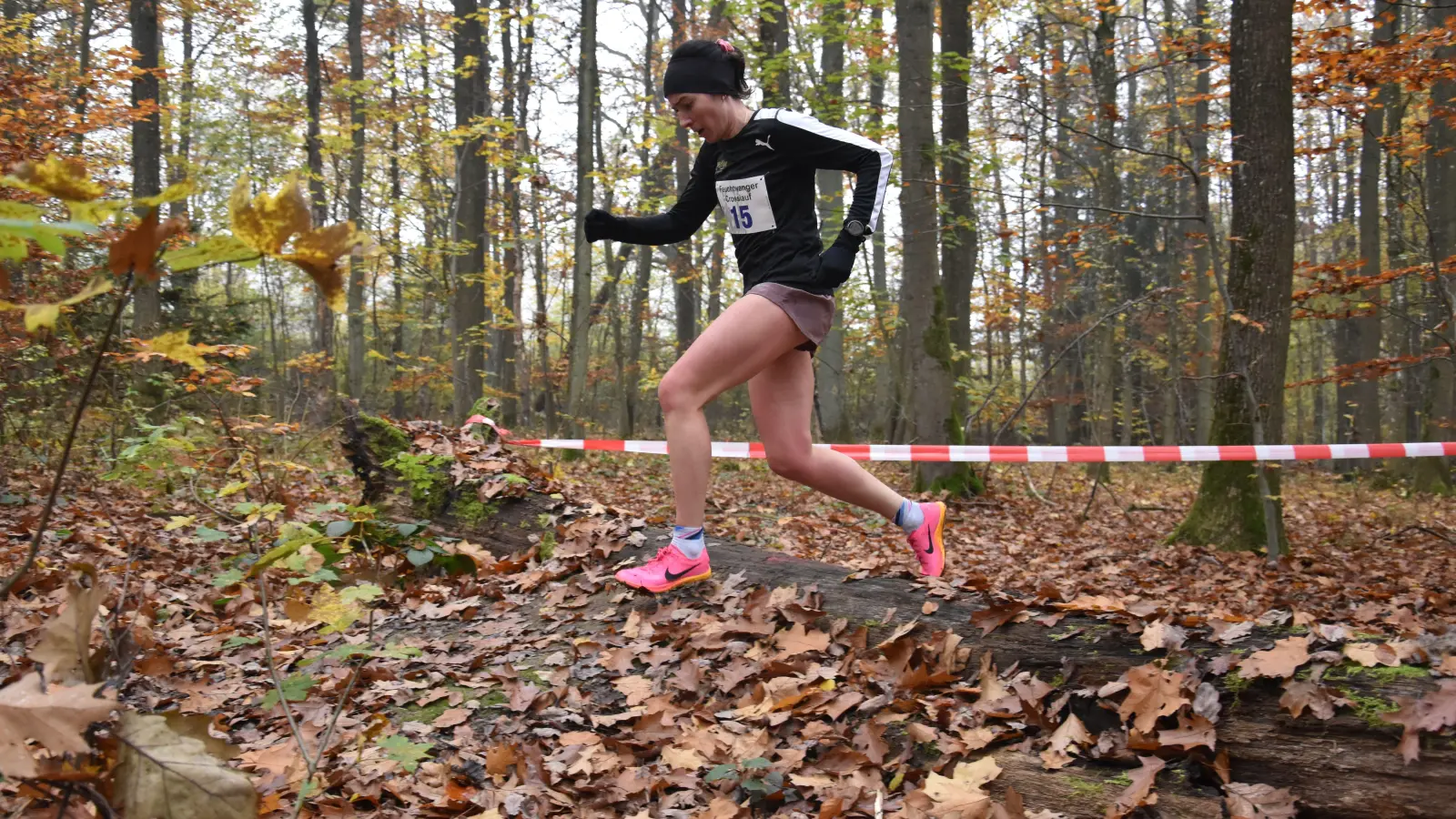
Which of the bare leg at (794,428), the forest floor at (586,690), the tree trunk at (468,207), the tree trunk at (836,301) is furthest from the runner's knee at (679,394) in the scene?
the tree trunk at (468,207)

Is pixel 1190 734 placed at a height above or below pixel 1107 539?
above

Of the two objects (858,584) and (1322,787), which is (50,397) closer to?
(858,584)

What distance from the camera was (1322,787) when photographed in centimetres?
220

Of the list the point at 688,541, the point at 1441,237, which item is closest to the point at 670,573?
the point at 688,541

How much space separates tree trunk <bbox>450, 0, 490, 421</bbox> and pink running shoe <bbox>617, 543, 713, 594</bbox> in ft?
38.8

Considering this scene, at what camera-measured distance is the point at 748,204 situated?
364 cm

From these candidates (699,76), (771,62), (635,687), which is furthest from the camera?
(771,62)

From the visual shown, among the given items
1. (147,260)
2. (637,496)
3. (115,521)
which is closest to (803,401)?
(147,260)

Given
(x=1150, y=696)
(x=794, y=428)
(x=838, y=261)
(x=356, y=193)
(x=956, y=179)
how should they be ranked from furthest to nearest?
(x=356, y=193) < (x=956, y=179) < (x=794, y=428) < (x=838, y=261) < (x=1150, y=696)

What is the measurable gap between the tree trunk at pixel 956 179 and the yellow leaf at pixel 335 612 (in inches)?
314

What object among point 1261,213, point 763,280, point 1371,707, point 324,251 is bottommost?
point 1371,707

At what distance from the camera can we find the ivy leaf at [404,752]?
253cm

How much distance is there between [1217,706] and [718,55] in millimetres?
2714

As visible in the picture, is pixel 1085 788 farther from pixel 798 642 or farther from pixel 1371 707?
pixel 798 642
